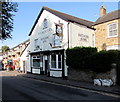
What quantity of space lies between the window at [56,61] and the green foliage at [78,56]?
285 cm

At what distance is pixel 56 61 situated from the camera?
18906 mm

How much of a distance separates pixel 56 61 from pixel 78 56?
15.2 ft

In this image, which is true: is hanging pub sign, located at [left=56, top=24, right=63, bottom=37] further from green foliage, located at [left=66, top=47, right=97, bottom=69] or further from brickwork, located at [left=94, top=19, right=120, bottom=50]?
brickwork, located at [left=94, top=19, right=120, bottom=50]

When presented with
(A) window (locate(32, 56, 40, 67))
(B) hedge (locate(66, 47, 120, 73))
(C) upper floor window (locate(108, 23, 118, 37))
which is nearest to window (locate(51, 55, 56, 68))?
(B) hedge (locate(66, 47, 120, 73))

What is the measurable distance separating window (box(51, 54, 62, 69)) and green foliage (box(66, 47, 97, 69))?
2.85 m

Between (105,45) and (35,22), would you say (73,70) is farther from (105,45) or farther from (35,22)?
(35,22)

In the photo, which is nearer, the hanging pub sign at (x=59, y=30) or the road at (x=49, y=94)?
the road at (x=49, y=94)

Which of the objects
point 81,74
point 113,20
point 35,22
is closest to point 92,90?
point 81,74

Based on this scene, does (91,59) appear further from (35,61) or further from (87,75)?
(35,61)

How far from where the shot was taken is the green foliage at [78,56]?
14.6m

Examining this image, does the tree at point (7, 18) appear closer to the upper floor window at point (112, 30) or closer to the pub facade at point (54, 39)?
the pub facade at point (54, 39)

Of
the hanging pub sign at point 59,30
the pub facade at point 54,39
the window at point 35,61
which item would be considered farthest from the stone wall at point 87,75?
the window at point 35,61

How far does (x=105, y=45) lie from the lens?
60.9 feet

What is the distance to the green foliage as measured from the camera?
1456 centimetres
